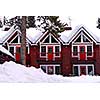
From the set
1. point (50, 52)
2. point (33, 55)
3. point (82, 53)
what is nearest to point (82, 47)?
point (82, 53)

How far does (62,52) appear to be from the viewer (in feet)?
23.4

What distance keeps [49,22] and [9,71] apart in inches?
30.6

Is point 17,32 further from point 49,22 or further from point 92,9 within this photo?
point 92,9

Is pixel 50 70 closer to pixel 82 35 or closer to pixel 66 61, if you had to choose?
pixel 66 61

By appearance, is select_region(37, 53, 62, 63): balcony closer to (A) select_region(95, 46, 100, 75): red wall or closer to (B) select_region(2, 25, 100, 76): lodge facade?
(B) select_region(2, 25, 100, 76): lodge facade

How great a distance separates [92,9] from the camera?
7.04 meters

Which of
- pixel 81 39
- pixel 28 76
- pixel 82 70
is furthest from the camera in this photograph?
pixel 81 39

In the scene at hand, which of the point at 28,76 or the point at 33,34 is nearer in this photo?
the point at 28,76

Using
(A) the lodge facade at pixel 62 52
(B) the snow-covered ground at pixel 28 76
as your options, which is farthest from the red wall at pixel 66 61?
(B) the snow-covered ground at pixel 28 76

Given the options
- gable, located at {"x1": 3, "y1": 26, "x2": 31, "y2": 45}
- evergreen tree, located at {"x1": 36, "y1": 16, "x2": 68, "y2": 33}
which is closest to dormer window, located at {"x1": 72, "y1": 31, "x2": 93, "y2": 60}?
evergreen tree, located at {"x1": 36, "y1": 16, "x2": 68, "y2": 33}

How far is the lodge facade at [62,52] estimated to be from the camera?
702 cm

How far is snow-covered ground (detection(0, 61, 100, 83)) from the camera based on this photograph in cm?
690

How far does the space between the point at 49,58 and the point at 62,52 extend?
18cm

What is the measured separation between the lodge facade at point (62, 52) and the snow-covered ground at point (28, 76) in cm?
7
